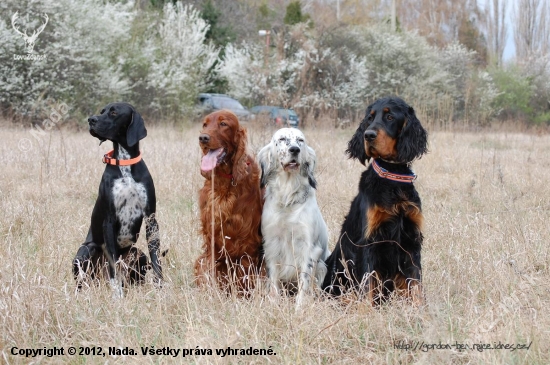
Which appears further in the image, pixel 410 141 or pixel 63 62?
pixel 63 62

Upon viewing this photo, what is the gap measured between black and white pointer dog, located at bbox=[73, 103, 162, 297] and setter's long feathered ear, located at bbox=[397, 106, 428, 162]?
1.59m

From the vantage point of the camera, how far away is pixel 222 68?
901 inches

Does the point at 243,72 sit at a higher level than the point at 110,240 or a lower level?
higher

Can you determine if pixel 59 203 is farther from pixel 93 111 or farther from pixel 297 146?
pixel 93 111

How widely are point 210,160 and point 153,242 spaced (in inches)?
27.0

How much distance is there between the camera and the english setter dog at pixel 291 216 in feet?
12.4

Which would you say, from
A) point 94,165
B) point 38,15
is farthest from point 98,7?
point 94,165

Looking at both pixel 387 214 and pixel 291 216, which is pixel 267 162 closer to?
pixel 291 216

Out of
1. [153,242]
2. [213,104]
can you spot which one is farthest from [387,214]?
[213,104]

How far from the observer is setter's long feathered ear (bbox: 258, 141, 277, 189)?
12.8 feet

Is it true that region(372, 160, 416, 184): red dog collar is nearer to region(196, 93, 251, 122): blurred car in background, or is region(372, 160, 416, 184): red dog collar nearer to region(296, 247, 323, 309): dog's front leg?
region(296, 247, 323, 309): dog's front leg

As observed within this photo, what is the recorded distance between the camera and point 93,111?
17.8 meters

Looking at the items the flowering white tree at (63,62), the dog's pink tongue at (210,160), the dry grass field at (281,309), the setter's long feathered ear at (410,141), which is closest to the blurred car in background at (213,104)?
the flowering white tree at (63,62)

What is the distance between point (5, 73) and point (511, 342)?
651 inches
